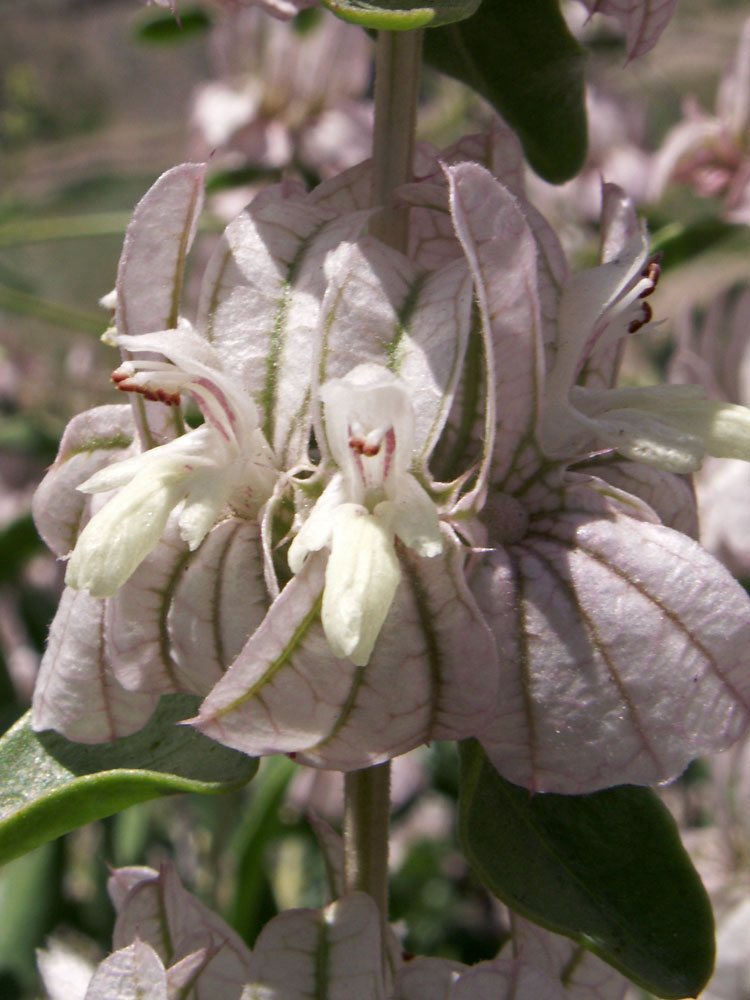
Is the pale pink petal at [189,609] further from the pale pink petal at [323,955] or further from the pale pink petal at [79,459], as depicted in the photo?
the pale pink petal at [323,955]

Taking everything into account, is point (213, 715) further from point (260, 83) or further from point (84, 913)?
point (260, 83)

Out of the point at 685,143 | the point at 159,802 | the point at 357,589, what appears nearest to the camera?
the point at 357,589

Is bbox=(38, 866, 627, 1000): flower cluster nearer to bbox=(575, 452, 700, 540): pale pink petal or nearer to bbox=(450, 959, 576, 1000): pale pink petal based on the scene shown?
bbox=(450, 959, 576, 1000): pale pink petal

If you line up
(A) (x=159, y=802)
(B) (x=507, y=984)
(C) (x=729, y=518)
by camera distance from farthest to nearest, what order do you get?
1. (A) (x=159, y=802)
2. (C) (x=729, y=518)
3. (B) (x=507, y=984)

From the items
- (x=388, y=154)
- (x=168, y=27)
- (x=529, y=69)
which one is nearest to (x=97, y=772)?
(x=388, y=154)

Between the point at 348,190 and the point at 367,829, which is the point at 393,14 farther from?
the point at 367,829

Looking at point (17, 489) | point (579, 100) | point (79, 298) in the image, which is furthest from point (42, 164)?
point (579, 100)

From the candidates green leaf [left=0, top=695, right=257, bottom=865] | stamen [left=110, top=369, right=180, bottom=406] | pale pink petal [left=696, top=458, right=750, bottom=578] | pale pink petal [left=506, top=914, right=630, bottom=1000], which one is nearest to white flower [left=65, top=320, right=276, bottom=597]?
stamen [left=110, top=369, right=180, bottom=406]
